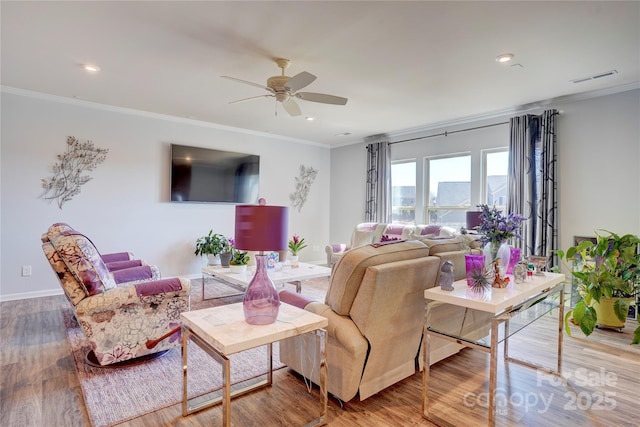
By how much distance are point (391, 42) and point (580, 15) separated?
1.37 m

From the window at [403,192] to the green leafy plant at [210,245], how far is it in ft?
10.6

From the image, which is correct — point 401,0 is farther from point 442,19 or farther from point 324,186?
point 324,186

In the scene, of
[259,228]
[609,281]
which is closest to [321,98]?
[259,228]

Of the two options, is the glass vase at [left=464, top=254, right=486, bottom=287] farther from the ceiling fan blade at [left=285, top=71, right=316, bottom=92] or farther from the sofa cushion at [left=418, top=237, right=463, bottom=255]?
the ceiling fan blade at [left=285, top=71, right=316, bottom=92]

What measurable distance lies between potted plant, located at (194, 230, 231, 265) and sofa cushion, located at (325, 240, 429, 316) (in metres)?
3.71

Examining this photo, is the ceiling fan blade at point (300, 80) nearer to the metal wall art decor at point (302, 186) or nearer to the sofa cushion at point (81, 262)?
the sofa cushion at point (81, 262)

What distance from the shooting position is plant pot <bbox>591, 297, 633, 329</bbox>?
3.40 m

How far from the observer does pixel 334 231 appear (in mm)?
7637

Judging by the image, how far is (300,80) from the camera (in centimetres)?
292

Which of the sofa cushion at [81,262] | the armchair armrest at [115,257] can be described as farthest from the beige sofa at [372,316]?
the armchair armrest at [115,257]

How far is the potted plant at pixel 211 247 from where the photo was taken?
217 inches

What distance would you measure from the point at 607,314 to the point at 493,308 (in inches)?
108

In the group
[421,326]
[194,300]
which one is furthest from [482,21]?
[194,300]

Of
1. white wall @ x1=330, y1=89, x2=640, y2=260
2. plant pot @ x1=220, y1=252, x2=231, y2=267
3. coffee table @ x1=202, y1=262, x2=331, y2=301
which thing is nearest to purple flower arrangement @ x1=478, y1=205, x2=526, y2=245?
coffee table @ x1=202, y1=262, x2=331, y2=301
